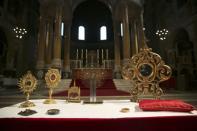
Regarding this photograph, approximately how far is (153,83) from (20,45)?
690 inches

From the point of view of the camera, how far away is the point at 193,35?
15.4 m

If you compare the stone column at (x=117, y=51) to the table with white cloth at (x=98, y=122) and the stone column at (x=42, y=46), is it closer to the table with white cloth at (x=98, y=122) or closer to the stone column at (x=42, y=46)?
the stone column at (x=42, y=46)

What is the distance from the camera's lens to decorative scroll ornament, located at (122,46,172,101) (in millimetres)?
3211

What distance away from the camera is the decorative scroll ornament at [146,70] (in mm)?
3211

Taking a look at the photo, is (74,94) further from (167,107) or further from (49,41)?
(49,41)

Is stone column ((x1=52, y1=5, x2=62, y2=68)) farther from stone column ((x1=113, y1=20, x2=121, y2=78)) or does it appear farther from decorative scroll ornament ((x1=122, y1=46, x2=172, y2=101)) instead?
decorative scroll ornament ((x1=122, y1=46, x2=172, y2=101))

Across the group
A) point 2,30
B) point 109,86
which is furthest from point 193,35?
point 2,30

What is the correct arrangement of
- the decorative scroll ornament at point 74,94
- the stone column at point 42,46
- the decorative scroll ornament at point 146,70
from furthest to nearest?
the stone column at point 42,46 < the decorative scroll ornament at point 74,94 < the decorative scroll ornament at point 146,70

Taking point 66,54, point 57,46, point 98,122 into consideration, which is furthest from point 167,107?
point 66,54

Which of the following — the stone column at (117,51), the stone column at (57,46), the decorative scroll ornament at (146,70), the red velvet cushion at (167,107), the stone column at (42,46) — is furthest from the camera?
the stone column at (117,51)

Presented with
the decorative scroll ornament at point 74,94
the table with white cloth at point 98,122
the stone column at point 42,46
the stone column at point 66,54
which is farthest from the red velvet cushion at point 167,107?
the stone column at point 66,54

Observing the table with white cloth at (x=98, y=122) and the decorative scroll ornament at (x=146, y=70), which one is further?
the decorative scroll ornament at (x=146, y=70)

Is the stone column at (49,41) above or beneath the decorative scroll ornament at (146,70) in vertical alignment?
above

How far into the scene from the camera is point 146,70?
3.37 m
